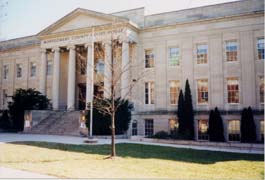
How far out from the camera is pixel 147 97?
2880 cm

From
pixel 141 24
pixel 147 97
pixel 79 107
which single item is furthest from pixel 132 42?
pixel 79 107

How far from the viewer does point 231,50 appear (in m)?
A: 25.6

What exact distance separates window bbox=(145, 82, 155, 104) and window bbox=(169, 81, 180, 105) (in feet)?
6.16

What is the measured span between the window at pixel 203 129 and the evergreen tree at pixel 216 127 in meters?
1.11

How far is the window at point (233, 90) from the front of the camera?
2505 centimetres

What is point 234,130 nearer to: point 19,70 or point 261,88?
point 261,88

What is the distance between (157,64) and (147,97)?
3484mm

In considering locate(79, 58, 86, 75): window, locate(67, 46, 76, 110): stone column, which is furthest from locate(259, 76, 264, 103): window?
locate(67, 46, 76, 110): stone column

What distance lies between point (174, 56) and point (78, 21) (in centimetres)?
1143

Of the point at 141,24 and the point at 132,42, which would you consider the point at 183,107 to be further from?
the point at 141,24

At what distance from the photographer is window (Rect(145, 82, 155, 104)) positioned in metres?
28.6

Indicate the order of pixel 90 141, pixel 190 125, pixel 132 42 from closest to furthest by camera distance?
pixel 90 141
pixel 190 125
pixel 132 42

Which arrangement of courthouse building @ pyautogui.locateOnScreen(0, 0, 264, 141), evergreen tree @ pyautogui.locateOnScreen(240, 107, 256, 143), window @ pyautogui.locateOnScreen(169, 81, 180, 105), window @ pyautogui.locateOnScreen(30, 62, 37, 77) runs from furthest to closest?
window @ pyautogui.locateOnScreen(30, 62, 37, 77)
window @ pyautogui.locateOnScreen(169, 81, 180, 105)
courthouse building @ pyautogui.locateOnScreen(0, 0, 264, 141)
evergreen tree @ pyautogui.locateOnScreen(240, 107, 256, 143)

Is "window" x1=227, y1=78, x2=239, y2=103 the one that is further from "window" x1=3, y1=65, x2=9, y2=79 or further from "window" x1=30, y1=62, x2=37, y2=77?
"window" x1=3, y1=65, x2=9, y2=79
